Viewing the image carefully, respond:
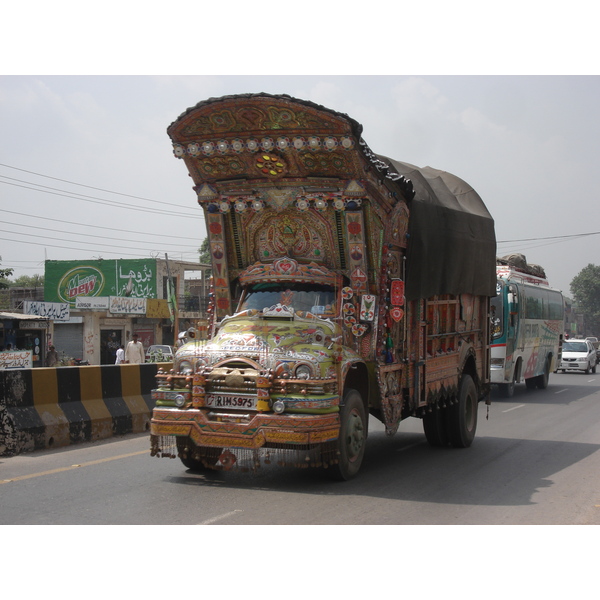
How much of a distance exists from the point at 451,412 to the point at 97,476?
18.6 ft

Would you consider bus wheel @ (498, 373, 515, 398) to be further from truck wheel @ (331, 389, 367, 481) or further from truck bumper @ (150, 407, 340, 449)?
truck bumper @ (150, 407, 340, 449)

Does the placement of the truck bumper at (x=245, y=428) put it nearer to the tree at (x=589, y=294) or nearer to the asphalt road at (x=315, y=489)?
the asphalt road at (x=315, y=489)

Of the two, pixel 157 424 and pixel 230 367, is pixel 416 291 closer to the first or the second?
pixel 230 367

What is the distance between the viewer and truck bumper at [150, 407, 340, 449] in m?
7.66

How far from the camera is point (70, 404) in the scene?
1129 centimetres

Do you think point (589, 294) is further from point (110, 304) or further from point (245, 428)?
point (245, 428)

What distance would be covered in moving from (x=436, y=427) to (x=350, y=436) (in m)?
3.69

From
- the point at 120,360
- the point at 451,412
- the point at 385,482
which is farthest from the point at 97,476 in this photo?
the point at 120,360

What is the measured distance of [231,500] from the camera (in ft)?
24.7

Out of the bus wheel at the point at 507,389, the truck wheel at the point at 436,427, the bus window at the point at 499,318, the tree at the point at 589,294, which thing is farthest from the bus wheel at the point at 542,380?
the tree at the point at 589,294

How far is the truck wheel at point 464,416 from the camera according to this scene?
38.4ft

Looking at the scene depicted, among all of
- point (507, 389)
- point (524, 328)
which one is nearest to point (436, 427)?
point (507, 389)

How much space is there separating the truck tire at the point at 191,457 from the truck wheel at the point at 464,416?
14.7 ft

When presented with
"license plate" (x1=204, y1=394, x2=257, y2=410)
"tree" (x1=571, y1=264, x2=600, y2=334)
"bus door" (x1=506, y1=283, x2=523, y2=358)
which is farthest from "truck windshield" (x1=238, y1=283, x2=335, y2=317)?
"tree" (x1=571, y1=264, x2=600, y2=334)
